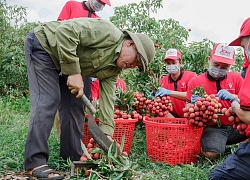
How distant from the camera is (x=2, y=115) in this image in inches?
216

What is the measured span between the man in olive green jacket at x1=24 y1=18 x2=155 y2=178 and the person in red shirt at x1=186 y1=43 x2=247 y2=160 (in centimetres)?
127

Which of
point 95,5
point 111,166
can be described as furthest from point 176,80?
point 111,166

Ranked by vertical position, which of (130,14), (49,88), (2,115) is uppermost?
(130,14)

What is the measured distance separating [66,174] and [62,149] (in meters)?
0.33

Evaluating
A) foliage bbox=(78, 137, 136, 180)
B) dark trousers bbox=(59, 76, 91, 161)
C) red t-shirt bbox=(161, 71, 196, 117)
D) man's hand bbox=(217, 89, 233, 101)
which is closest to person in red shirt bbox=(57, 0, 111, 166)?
dark trousers bbox=(59, 76, 91, 161)

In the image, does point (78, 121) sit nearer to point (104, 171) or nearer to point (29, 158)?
point (29, 158)

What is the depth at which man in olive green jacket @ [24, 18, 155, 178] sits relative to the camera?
261cm

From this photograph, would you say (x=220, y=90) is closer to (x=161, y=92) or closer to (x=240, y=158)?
(x=161, y=92)

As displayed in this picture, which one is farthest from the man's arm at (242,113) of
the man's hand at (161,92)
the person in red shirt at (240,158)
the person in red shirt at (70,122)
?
the man's hand at (161,92)

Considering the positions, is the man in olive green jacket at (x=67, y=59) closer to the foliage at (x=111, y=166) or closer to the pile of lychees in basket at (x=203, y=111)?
the foliage at (x=111, y=166)

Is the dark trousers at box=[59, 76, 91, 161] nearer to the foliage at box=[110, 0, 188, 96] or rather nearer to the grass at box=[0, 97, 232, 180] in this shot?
the grass at box=[0, 97, 232, 180]

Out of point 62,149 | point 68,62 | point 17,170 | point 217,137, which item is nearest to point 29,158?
point 17,170

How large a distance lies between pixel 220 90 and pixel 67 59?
1934 millimetres

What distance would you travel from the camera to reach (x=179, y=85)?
14.8 ft
